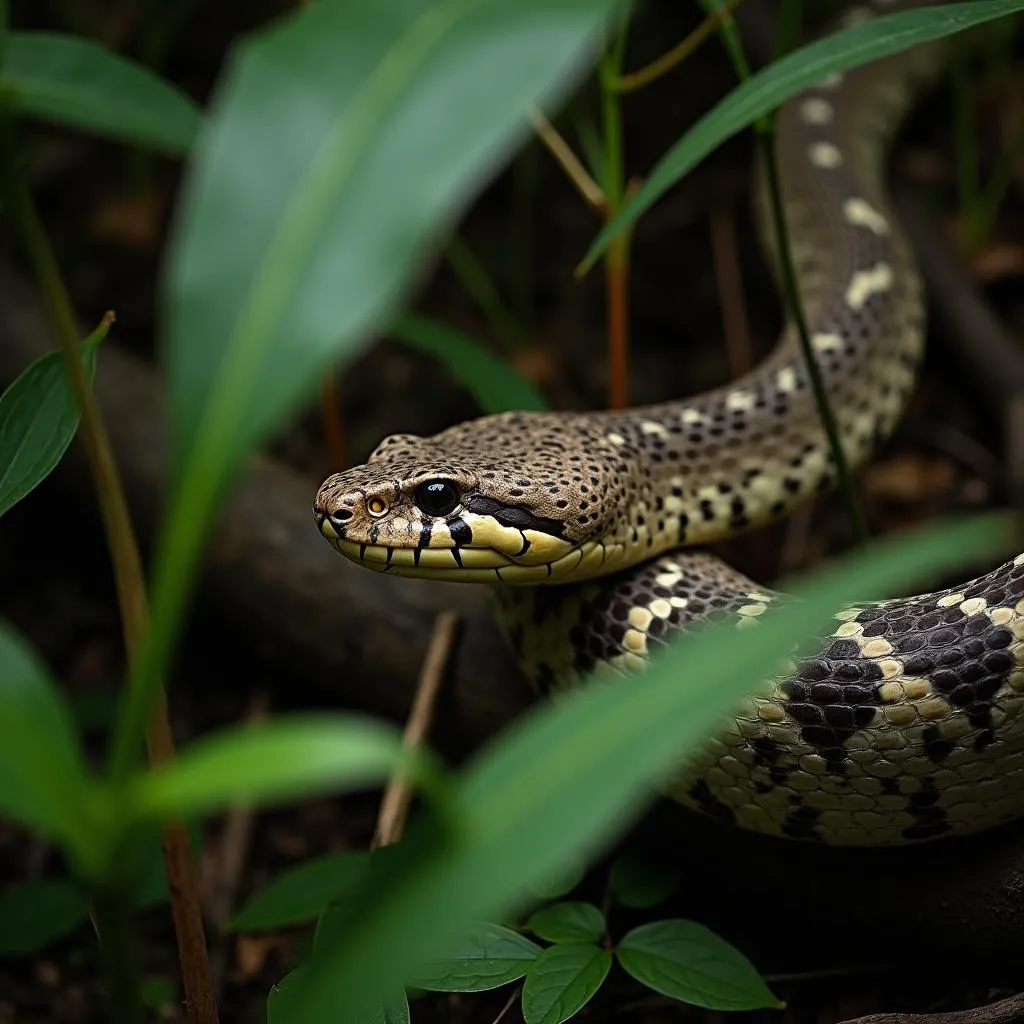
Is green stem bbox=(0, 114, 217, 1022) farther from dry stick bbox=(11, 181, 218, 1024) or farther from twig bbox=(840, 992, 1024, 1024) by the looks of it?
twig bbox=(840, 992, 1024, 1024)

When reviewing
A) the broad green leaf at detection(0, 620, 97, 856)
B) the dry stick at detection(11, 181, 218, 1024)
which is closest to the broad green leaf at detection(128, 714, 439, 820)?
the broad green leaf at detection(0, 620, 97, 856)

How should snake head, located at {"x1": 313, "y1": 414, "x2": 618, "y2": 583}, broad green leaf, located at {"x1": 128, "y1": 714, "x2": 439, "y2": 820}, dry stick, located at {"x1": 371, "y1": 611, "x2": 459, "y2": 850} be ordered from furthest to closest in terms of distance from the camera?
dry stick, located at {"x1": 371, "y1": 611, "x2": 459, "y2": 850}, snake head, located at {"x1": 313, "y1": 414, "x2": 618, "y2": 583}, broad green leaf, located at {"x1": 128, "y1": 714, "x2": 439, "y2": 820}

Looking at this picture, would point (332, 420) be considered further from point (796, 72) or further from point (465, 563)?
point (796, 72)

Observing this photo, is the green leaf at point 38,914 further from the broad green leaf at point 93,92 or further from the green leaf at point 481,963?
the broad green leaf at point 93,92

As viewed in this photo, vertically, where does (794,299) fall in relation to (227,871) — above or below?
above

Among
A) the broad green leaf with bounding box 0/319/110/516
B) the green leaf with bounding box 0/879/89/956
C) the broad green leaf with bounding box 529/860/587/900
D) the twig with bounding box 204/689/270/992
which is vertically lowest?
the twig with bounding box 204/689/270/992

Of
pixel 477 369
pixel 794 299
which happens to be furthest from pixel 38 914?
pixel 794 299
